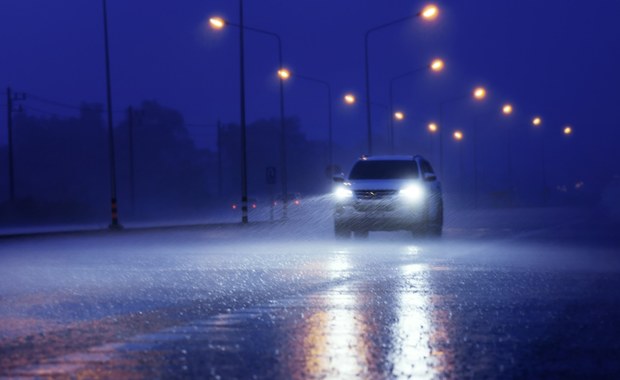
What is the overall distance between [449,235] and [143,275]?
50.9 ft

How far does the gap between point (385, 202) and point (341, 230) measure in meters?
1.54

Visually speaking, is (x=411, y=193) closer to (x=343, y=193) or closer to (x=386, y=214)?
(x=386, y=214)

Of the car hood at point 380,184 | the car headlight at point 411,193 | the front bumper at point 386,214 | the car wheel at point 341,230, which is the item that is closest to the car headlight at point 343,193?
the car hood at point 380,184

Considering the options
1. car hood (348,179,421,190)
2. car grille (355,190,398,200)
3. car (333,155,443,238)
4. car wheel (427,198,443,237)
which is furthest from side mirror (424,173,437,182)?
car grille (355,190,398,200)

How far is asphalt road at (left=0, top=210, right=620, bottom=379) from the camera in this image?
26.8 feet

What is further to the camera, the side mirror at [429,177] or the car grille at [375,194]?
the side mirror at [429,177]

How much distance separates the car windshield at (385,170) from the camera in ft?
95.3

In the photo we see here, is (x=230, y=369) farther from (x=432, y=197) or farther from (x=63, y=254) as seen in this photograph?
(x=432, y=197)

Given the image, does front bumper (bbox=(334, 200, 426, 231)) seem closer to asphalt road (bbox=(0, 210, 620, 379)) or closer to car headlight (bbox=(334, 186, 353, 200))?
car headlight (bbox=(334, 186, 353, 200))

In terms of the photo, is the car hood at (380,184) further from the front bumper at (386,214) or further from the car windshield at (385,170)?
the car windshield at (385,170)

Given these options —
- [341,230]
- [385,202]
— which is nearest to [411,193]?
[385,202]

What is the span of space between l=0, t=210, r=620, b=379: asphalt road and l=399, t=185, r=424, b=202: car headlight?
484cm

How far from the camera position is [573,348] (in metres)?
8.88

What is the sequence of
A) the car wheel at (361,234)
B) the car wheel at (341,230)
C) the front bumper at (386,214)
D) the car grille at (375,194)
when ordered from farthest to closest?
the car wheel at (361,234) → the car wheel at (341,230) → the car grille at (375,194) → the front bumper at (386,214)
